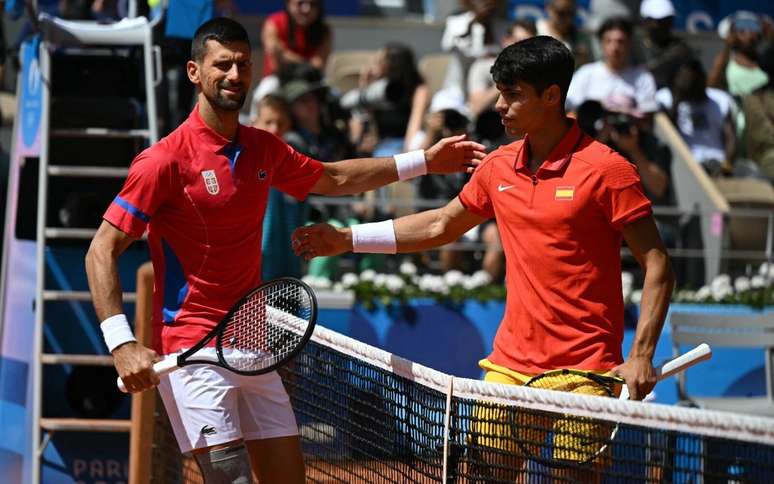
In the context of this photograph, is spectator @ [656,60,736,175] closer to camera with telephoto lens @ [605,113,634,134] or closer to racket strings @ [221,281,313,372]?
camera with telephoto lens @ [605,113,634,134]

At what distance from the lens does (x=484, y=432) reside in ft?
15.3

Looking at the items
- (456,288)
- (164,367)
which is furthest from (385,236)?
(456,288)

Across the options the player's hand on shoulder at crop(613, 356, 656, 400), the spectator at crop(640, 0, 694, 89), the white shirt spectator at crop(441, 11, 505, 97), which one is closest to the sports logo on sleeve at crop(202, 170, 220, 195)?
the player's hand on shoulder at crop(613, 356, 656, 400)

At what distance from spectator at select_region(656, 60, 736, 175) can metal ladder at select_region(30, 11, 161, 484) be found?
5.43 m

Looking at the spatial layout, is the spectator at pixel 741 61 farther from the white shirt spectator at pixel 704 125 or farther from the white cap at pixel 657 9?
the white shirt spectator at pixel 704 125

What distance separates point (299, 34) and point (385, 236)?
6.54 m

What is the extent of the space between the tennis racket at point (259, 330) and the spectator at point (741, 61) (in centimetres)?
907

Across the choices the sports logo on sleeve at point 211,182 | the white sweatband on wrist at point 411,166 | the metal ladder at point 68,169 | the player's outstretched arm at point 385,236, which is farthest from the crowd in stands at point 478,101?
the sports logo on sleeve at point 211,182

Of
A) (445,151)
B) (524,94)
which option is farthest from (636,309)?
(524,94)

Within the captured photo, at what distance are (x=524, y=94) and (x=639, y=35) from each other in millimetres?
8440

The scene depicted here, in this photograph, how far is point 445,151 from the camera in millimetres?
6137

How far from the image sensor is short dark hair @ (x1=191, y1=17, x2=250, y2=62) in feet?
17.9

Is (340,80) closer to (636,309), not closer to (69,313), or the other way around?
(636,309)

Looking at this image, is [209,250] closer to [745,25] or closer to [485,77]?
[485,77]
